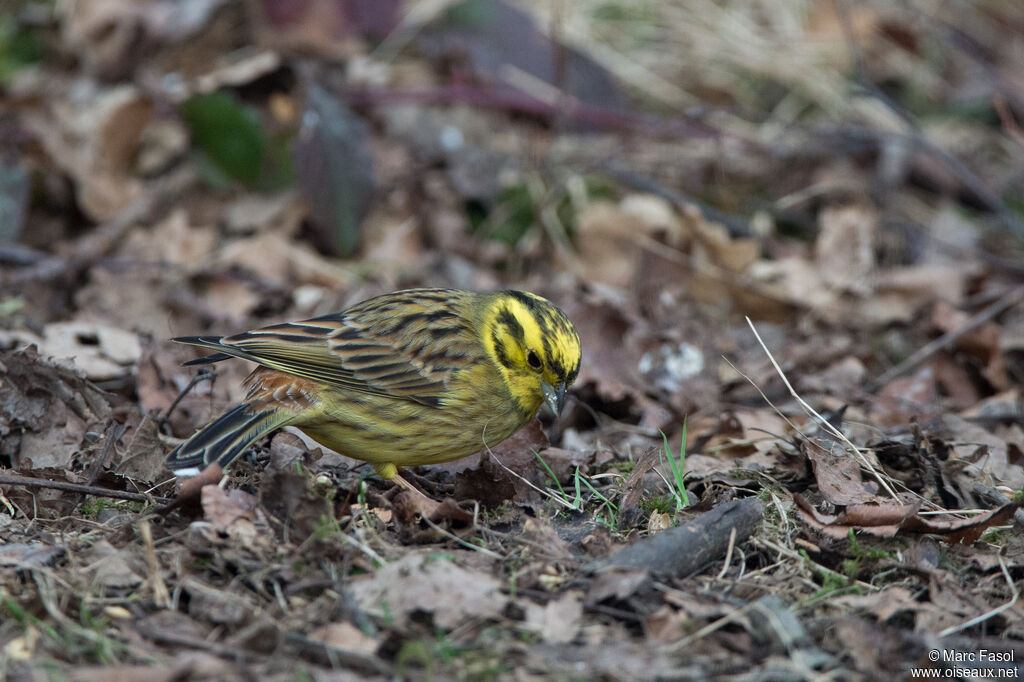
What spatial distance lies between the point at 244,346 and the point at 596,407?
2.31 meters

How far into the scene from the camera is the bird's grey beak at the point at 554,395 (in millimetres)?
5070

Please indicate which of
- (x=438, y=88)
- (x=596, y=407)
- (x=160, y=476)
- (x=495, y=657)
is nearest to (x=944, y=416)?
(x=596, y=407)

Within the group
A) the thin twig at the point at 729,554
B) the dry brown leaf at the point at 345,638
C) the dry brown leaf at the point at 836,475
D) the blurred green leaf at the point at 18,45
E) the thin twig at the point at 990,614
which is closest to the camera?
the dry brown leaf at the point at 345,638

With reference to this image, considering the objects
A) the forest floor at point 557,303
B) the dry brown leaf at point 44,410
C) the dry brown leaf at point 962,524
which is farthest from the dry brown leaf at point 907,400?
the dry brown leaf at point 44,410

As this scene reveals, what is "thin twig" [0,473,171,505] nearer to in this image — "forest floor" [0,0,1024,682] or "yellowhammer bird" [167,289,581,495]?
"forest floor" [0,0,1024,682]

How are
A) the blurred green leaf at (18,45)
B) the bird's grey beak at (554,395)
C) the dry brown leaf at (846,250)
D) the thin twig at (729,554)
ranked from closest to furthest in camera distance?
the thin twig at (729,554)
the bird's grey beak at (554,395)
the dry brown leaf at (846,250)
the blurred green leaf at (18,45)

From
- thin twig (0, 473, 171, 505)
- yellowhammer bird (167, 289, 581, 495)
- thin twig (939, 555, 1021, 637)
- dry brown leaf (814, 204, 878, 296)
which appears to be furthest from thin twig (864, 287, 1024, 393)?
thin twig (0, 473, 171, 505)

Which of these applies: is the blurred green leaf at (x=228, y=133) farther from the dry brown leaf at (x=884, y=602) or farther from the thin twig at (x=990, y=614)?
the thin twig at (x=990, y=614)

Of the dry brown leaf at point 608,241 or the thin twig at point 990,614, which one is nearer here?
the thin twig at point 990,614

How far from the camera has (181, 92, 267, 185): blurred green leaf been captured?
8.27 m

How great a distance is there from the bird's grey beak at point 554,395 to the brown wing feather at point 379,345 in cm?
43

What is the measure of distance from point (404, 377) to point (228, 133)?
13.1 feet

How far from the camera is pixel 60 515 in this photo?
436 cm

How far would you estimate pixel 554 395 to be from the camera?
202 inches
